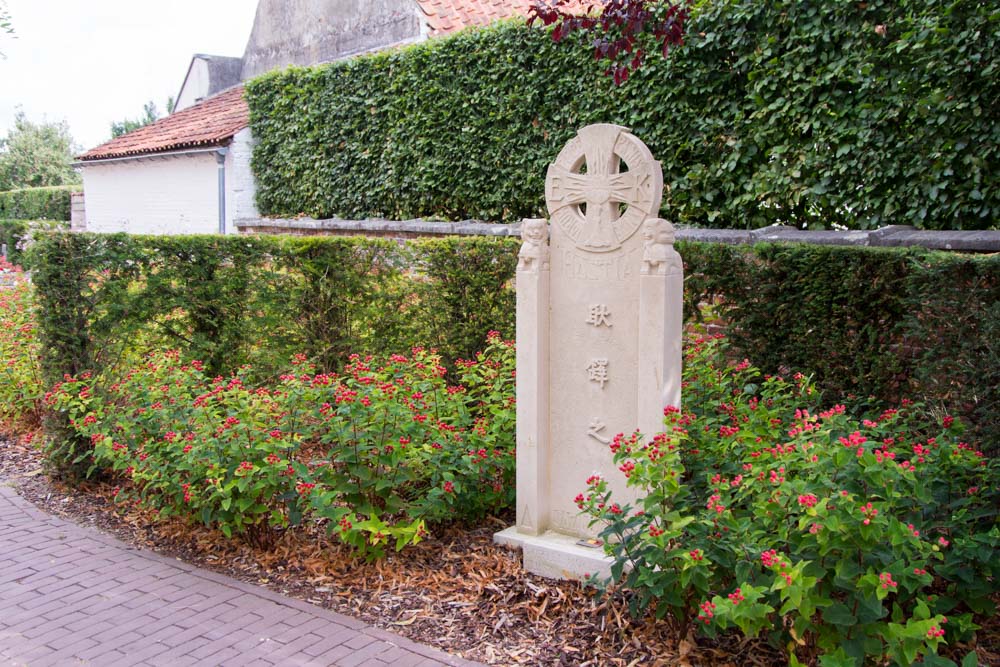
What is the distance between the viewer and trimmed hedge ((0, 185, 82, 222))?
25828 mm

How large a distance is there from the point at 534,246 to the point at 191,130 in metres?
15.8

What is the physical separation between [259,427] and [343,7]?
14271 millimetres

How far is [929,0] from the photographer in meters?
6.53

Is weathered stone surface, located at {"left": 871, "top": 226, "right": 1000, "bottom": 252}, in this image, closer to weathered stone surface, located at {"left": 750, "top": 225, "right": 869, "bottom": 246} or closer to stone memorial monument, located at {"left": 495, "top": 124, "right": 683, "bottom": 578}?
weathered stone surface, located at {"left": 750, "top": 225, "right": 869, "bottom": 246}

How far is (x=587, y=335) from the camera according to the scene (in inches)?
180

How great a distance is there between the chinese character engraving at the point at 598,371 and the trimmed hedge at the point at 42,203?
24.8 m

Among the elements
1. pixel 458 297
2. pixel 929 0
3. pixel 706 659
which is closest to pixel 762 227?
pixel 929 0

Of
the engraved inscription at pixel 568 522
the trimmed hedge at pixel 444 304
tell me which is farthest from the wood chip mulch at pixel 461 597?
the trimmed hedge at pixel 444 304

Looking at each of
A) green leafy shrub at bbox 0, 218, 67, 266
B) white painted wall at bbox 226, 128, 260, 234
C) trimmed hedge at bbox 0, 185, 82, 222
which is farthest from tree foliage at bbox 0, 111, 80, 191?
white painted wall at bbox 226, 128, 260, 234

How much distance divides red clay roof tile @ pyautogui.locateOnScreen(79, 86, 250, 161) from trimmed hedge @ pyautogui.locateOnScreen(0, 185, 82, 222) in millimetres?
5961

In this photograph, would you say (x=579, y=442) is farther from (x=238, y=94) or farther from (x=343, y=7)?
(x=238, y=94)

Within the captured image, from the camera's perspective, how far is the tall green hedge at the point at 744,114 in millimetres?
6555

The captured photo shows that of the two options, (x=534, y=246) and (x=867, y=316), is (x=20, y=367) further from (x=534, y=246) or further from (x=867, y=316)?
(x=867, y=316)

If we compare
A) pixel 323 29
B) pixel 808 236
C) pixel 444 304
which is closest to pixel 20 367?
pixel 444 304
